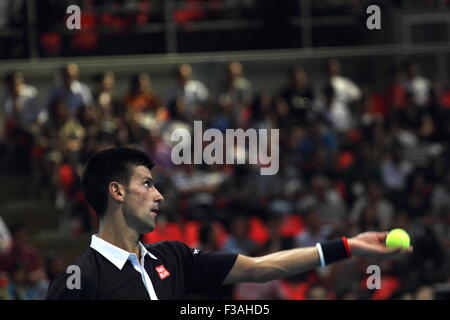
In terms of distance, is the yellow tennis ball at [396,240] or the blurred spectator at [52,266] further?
the blurred spectator at [52,266]

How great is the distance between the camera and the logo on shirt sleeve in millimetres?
5531

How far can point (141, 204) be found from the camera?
5473 mm

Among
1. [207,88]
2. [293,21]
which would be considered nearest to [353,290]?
[207,88]

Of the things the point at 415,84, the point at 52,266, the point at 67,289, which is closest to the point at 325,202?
the point at 415,84

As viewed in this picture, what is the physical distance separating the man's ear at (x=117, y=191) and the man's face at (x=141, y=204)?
0.02 m

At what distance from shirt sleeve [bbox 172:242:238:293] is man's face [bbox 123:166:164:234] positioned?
32 cm

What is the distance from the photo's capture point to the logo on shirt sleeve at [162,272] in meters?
5.53

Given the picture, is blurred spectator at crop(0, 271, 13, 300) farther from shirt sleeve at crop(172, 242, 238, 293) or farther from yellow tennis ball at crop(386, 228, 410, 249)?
yellow tennis ball at crop(386, 228, 410, 249)

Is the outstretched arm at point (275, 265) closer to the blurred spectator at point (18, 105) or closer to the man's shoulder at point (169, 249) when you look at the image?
the man's shoulder at point (169, 249)

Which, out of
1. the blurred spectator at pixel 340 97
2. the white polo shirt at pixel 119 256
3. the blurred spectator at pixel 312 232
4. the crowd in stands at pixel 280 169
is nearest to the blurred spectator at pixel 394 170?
the crowd in stands at pixel 280 169

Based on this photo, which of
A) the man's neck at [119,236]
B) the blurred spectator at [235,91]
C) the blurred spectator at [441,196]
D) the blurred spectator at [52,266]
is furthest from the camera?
the blurred spectator at [235,91]

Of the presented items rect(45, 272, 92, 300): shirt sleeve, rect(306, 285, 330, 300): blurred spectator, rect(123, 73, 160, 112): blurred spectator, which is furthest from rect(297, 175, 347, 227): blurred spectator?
rect(45, 272, 92, 300): shirt sleeve
